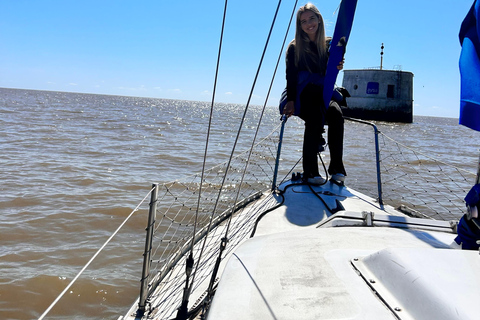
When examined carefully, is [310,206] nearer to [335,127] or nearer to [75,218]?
[335,127]

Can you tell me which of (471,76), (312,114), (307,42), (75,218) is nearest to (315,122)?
(312,114)

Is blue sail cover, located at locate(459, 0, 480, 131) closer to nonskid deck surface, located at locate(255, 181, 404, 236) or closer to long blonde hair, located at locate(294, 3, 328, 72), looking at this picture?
nonskid deck surface, located at locate(255, 181, 404, 236)

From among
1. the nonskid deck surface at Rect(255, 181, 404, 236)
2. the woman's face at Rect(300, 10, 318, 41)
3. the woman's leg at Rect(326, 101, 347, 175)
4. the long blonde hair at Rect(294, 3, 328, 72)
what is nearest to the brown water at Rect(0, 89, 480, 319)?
the nonskid deck surface at Rect(255, 181, 404, 236)

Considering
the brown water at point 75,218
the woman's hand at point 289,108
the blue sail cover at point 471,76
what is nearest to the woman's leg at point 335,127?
the woman's hand at point 289,108

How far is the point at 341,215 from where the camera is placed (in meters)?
2.10

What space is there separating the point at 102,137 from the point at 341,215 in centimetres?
1169

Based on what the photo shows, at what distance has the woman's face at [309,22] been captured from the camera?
10.9ft

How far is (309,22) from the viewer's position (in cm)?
334

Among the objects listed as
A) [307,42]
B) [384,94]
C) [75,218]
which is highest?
[384,94]

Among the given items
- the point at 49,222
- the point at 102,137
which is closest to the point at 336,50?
the point at 49,222

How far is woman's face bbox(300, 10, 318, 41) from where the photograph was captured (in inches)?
131

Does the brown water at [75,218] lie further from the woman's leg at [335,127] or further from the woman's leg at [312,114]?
the woman's leg at [335,127]

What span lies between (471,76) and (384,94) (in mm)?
36018

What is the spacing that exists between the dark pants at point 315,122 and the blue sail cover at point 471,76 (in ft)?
6.27
